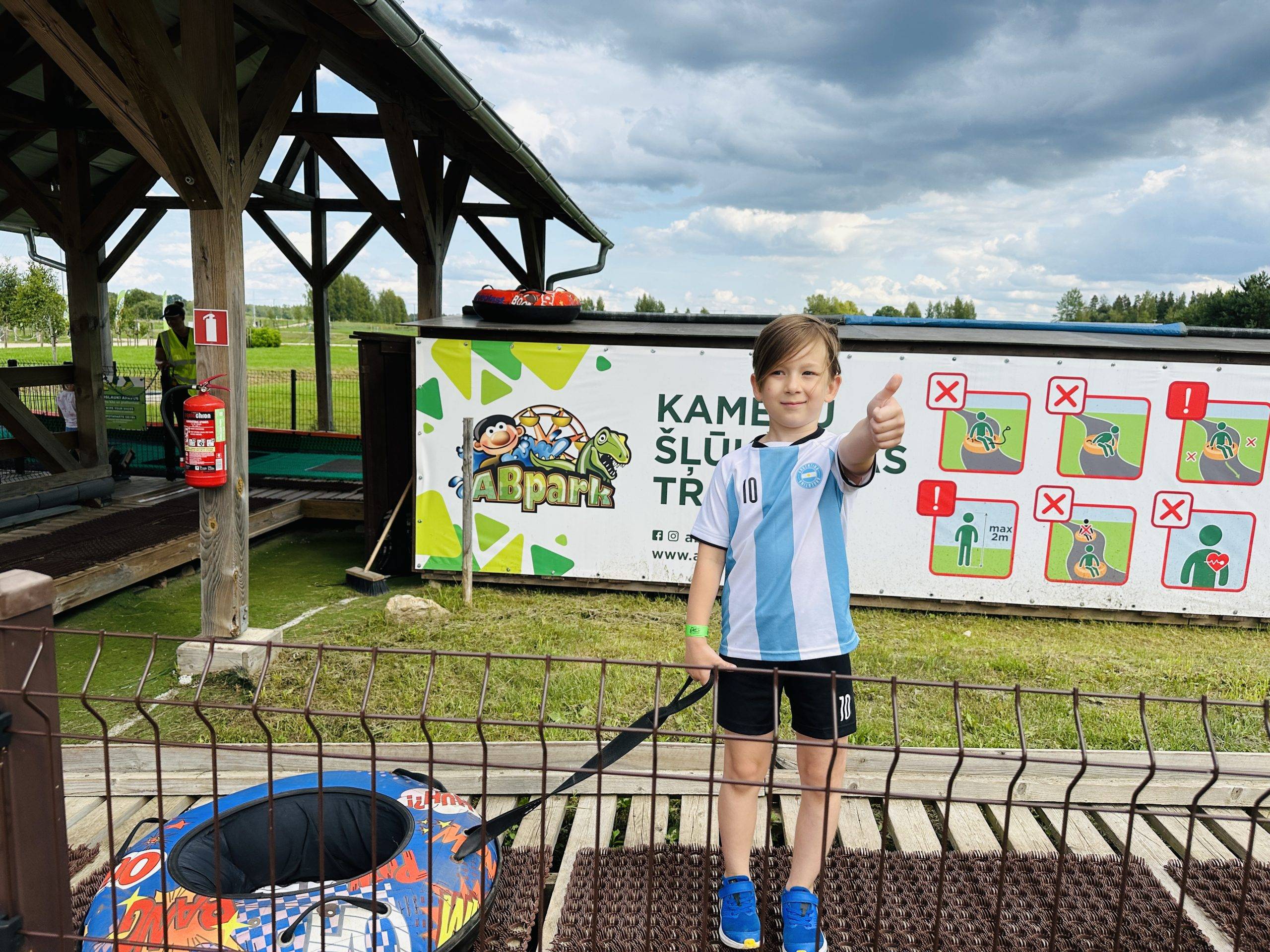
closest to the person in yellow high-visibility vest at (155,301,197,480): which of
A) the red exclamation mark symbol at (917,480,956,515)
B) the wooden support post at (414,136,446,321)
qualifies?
the wooden support post at (414,136,446,321)

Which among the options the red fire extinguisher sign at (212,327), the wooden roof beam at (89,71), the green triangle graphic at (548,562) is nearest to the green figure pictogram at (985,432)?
the green triangle graphic at (548,562)

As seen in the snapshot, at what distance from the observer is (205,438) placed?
4.49 metres

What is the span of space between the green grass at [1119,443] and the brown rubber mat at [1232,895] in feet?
11.4

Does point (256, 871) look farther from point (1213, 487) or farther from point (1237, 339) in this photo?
point (1237, 339)

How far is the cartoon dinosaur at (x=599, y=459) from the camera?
20.6 feet

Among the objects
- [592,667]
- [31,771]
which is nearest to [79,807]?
[31,771]

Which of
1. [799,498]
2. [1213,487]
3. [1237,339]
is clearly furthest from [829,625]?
[1237,339]

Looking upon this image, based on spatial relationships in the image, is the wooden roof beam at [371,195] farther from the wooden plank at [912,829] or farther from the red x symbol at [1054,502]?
the wooden plank at [912,829]

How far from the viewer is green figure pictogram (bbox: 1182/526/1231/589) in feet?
19.8

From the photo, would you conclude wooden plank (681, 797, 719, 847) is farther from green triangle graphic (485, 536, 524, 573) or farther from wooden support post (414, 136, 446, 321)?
wooden support post (414, 136, 446, 321)

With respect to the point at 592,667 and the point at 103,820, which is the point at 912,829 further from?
the point at 103,820

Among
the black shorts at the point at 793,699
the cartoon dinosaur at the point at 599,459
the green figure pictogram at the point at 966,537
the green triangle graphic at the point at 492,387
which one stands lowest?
the green figure pictogram at the point at 966,537

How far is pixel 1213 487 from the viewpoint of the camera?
5.96 meters

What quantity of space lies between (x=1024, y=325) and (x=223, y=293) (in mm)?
5786
